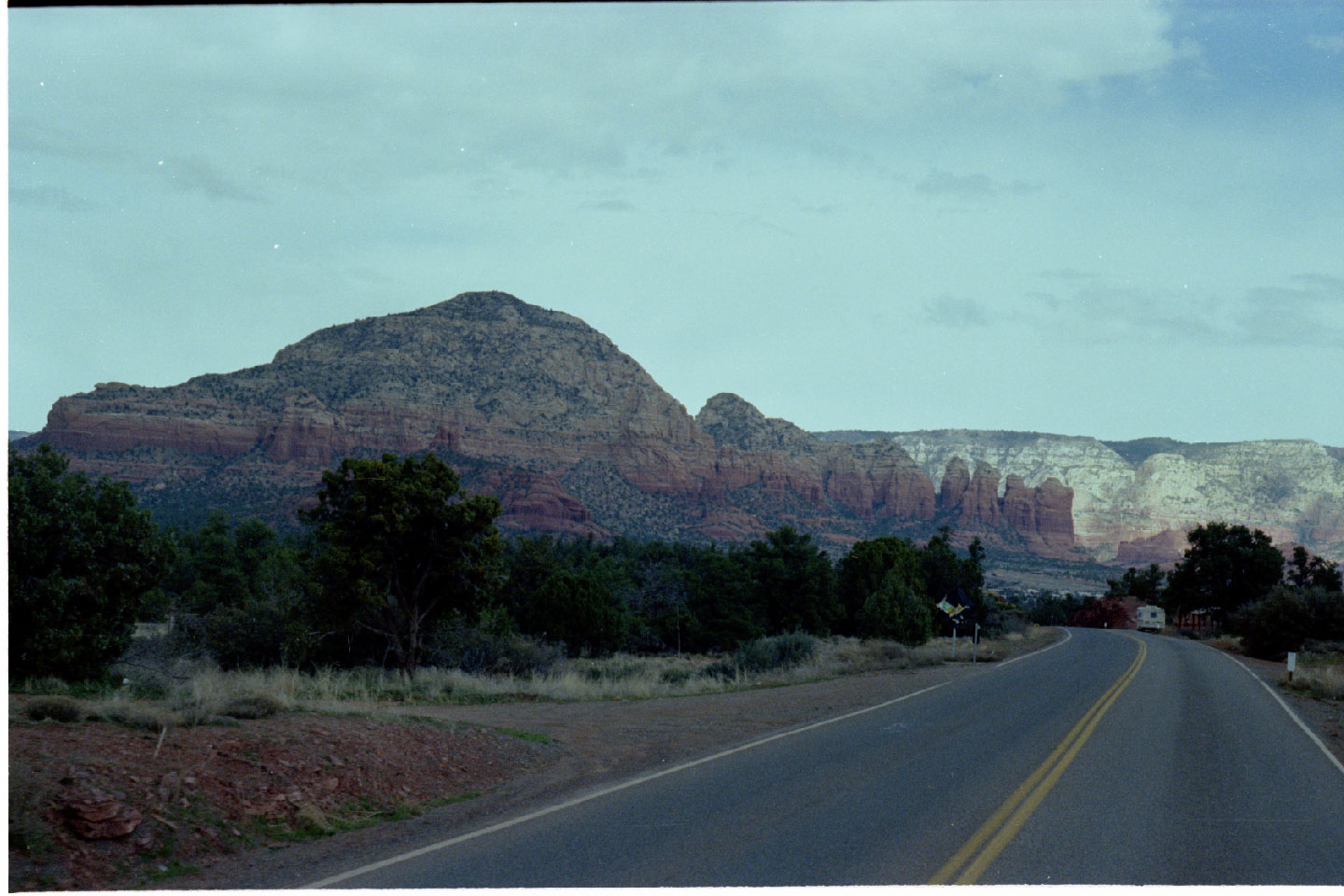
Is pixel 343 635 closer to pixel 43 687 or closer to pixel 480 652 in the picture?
pixel 480 652

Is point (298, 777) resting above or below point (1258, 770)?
above

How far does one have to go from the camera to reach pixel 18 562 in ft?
52.9

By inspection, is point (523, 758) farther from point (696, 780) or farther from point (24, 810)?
point (24, 810)

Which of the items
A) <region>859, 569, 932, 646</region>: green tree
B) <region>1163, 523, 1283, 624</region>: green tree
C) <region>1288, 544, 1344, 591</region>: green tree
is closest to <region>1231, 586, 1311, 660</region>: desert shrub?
<region>859, 569, 932, 646</region>: green tree

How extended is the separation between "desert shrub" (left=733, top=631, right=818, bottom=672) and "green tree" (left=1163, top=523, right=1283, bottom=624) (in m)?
57.9

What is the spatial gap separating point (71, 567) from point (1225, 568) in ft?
267

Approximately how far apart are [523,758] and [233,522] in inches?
3154

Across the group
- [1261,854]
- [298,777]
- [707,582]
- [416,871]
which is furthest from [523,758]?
[707,582]

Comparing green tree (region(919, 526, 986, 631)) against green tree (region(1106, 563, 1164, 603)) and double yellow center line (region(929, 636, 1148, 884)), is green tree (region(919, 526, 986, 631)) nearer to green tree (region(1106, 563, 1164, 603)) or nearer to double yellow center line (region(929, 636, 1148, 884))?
green tree (region(1106, 563, 1164, 603))

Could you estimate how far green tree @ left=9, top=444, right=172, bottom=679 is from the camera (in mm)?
15984

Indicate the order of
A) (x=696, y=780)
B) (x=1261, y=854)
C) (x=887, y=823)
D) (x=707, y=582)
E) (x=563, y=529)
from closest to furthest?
(x=1261, y=854)
(x=887, y=823)
(x=696, y=780)
(x=707, y=582)
(x=563, y=529)

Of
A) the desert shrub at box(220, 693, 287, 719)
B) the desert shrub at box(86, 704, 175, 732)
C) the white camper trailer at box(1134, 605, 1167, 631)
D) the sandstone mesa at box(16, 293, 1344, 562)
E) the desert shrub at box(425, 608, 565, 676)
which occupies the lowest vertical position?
the white camper trailer at box(1134, 605, 1167, 631)

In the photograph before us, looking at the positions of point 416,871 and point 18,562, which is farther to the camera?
point 18,562

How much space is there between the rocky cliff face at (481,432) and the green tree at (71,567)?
3156 inches
